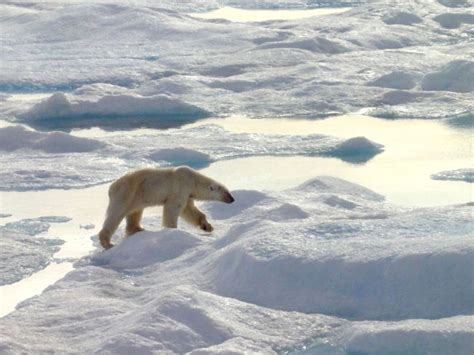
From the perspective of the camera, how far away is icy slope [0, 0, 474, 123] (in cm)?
1454

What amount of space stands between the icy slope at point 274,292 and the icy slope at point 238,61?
6.79 m

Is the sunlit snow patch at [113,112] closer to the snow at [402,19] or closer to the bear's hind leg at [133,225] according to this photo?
the bear's hind leg at [133,225]

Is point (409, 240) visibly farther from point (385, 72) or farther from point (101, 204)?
point (385, 72)

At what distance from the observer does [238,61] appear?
58.3 feet

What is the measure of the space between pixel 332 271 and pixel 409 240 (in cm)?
55

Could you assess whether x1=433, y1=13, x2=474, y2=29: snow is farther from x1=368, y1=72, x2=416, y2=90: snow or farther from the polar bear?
the polar bear

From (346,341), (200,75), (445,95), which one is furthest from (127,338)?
(200,75)

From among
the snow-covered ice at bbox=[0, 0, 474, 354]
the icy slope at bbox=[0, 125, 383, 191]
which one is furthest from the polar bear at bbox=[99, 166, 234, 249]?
the icy slope at bbox=[0, 125, 383, 191]

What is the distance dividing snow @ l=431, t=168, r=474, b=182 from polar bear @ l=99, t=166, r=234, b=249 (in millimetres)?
2977

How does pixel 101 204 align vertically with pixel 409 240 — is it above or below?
below

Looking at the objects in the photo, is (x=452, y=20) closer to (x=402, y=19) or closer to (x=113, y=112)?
(x=402, y=19)

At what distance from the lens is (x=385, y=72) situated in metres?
16.7

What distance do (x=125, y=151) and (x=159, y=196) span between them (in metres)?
3.99

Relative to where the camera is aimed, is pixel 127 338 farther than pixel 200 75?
No
